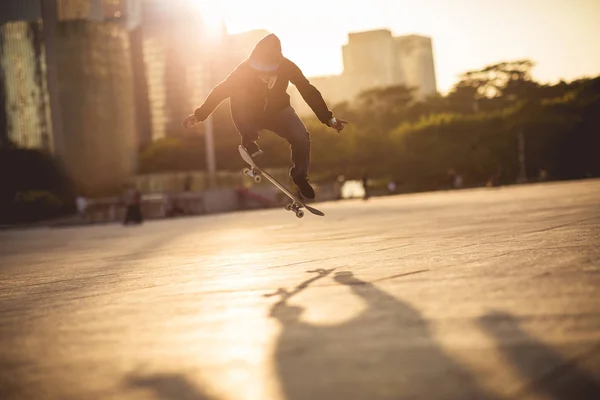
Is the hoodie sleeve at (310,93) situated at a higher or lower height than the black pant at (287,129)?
higher

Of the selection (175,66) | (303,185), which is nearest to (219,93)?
(303,185)

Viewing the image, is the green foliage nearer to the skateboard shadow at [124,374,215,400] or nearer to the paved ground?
the paved ground

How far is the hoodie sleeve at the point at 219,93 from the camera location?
7316 mm

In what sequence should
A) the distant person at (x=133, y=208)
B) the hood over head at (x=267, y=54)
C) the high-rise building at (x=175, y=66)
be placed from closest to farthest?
the hood over head at (x=267, y=54) < the distant person at (x=133, y=208) < the high-rise building at (x=175, y=66)

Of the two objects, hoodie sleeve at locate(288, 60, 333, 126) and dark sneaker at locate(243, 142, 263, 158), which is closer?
hoodie sleeve at locate(288, 60, 333, 126)

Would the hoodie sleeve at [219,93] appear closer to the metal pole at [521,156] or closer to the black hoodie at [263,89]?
the black hoodie at [263,89]

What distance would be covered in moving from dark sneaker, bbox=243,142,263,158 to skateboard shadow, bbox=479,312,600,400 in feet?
18.3

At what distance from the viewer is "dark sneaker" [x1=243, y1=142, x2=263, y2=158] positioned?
7.86 meters

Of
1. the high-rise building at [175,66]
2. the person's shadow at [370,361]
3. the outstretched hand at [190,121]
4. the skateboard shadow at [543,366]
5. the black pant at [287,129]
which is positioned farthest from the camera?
the high-rise building at [175,66]

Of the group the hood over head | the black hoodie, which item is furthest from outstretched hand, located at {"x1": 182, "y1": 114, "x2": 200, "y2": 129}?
the hood over head

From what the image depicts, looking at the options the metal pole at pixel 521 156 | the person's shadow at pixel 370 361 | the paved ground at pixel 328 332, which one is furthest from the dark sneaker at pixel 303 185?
the metal pole at pixel 521 156

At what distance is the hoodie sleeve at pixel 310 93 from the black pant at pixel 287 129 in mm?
220

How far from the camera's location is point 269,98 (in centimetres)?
723

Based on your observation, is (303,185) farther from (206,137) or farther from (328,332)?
(206,137)
